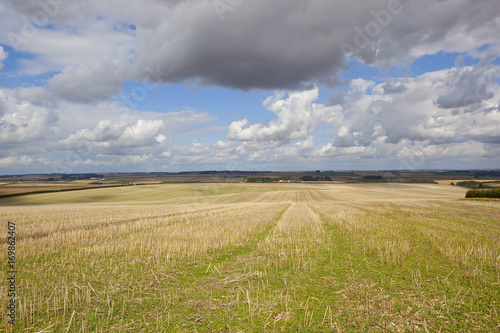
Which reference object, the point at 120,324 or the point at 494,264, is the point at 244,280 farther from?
the point at 494,264

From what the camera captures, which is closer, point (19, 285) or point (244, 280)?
point (19, 285)

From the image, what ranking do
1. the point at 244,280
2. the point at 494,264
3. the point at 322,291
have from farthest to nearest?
the point at 494,264
the point at 244,280
the point at 322,291

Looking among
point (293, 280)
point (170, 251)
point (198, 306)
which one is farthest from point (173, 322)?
point (170, 251)

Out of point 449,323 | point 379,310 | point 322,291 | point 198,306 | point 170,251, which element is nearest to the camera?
point 449,323

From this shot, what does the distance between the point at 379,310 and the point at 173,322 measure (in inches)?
228

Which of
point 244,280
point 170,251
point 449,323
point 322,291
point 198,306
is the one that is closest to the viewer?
point 449,323

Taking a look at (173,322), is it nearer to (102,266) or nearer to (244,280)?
(244,280)

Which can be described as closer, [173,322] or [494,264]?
[173,322]

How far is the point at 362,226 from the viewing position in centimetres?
2141

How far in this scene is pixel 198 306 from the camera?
779cm

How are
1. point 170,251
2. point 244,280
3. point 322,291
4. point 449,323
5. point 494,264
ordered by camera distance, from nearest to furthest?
point 449,323 → point 322,291 → point 244,280 → point 494,264 → point 170,251

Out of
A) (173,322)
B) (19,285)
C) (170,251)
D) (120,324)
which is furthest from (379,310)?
(19,285)

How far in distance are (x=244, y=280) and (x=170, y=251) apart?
18.9ft

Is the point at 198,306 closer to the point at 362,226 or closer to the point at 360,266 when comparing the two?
the point at 360,266
